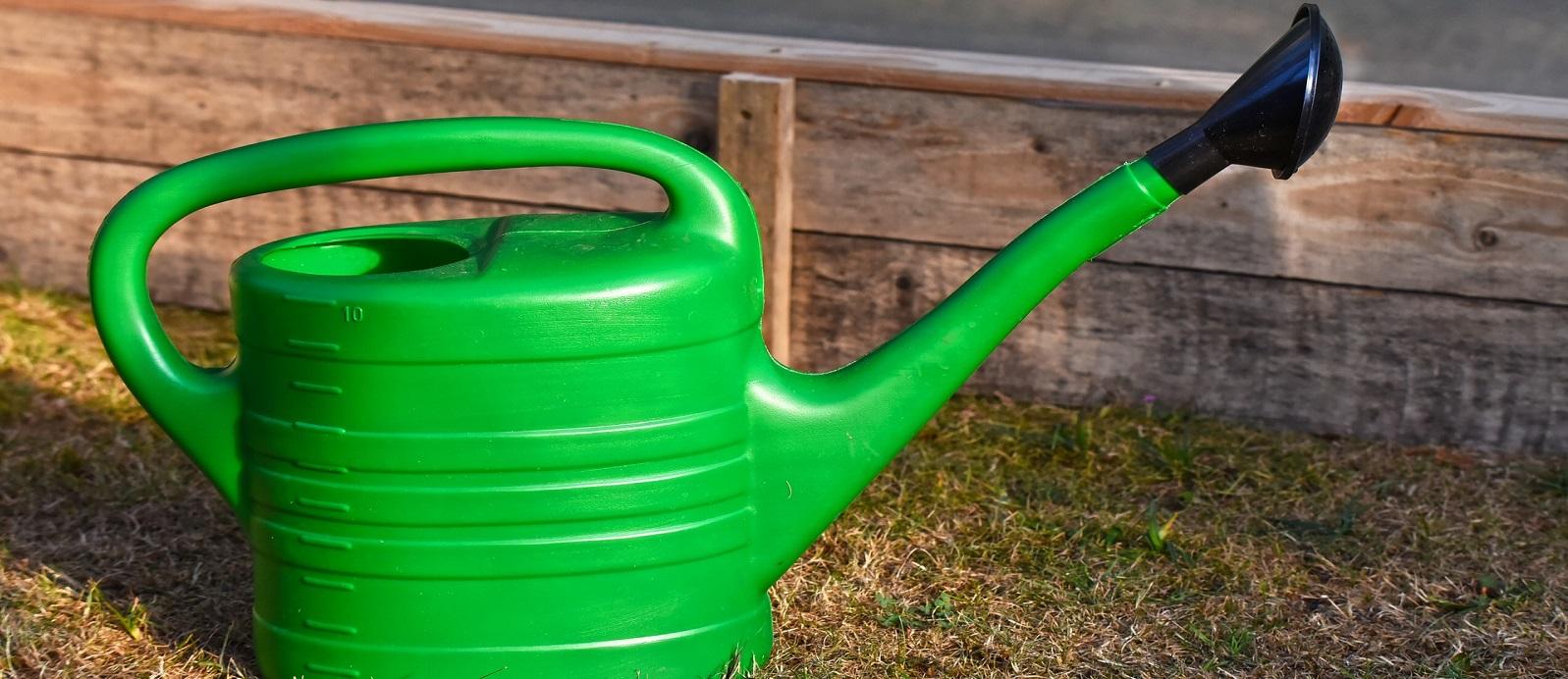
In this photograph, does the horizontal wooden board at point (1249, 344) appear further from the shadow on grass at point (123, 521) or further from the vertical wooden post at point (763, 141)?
the shadow on grass at point (123, 521)

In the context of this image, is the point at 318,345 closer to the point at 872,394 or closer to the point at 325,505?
the point at 325,505

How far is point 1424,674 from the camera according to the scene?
1.71 m

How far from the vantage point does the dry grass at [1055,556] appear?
1.75m

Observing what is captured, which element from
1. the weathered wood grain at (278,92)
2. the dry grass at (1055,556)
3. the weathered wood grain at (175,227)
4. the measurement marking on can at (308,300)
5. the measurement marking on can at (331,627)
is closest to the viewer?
the measurement marking on can at (308,300)

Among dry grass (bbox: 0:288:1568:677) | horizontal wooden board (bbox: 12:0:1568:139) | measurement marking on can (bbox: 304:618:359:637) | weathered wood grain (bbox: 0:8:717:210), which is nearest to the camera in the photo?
measurement marking on can (bbox: 304:618:359:637)

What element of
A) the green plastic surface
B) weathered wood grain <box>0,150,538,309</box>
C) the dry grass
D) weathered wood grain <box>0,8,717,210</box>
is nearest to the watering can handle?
the green plastic surface

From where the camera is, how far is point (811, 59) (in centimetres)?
242

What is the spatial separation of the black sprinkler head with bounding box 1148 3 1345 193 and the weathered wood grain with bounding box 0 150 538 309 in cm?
146

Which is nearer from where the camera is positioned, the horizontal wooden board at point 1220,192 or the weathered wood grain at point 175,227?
the horizontal wooden board at point 1220,192

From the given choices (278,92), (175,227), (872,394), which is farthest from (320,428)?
(175,227)

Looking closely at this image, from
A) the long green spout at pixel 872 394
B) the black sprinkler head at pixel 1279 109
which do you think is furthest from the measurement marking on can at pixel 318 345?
the black sprinkler head at pixel 1279 109

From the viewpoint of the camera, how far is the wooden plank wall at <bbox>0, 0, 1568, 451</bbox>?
2275 mm

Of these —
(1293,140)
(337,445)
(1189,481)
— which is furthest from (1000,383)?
(337,445)

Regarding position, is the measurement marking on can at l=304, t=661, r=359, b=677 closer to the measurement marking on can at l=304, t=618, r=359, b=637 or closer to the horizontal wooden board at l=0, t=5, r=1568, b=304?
the measurement marking on can at l=304, t=618, r=359, b=637
